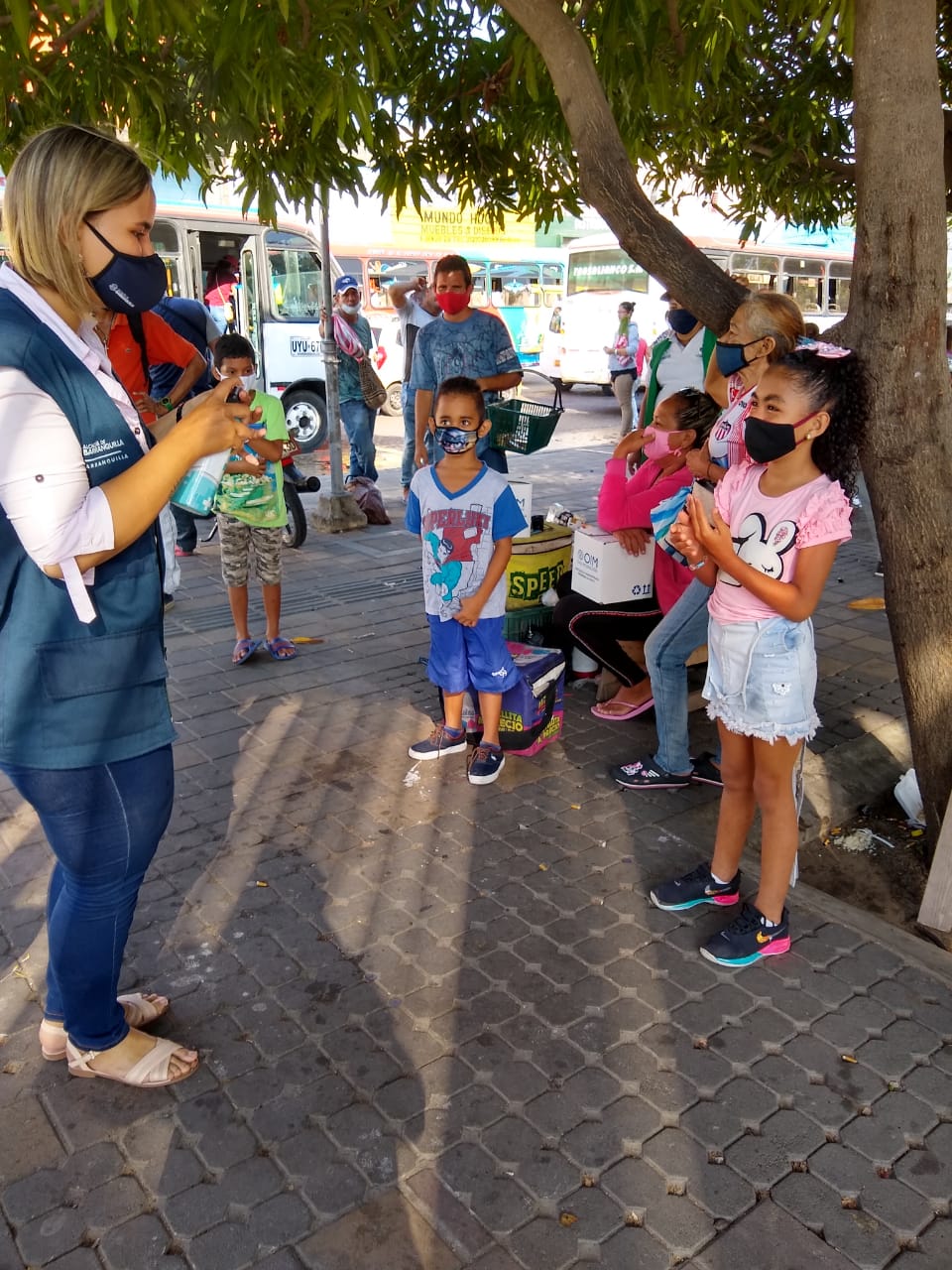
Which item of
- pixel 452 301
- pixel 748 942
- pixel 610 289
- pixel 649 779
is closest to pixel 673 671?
pixel 649 779

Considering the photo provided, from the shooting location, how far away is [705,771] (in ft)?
13.5

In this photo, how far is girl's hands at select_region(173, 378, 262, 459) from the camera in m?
2.00

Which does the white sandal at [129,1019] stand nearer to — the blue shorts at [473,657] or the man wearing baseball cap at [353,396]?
the blue shorts at [473,657]

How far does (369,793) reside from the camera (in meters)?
3.98

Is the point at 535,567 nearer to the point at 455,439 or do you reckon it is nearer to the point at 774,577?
the point at 455,439

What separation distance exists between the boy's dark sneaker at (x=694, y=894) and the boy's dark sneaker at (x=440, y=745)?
52.0 inches

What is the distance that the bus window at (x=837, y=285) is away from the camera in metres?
23.3

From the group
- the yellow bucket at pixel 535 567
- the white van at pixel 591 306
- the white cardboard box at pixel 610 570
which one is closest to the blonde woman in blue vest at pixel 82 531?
the white cardboard box at pixel 610 570

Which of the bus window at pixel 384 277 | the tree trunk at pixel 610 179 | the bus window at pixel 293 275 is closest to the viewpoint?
the tree trunk at pixel 610 179

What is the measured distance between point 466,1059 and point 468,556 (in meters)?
2.04

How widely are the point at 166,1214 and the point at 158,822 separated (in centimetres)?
85

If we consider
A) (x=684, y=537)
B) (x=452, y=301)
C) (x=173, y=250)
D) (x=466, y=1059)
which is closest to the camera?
(x=466, y=1059)

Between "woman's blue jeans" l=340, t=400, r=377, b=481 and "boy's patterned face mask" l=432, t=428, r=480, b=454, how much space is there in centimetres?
512

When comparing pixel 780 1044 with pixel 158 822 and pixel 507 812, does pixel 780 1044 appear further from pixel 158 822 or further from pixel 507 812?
pixel 158 822
